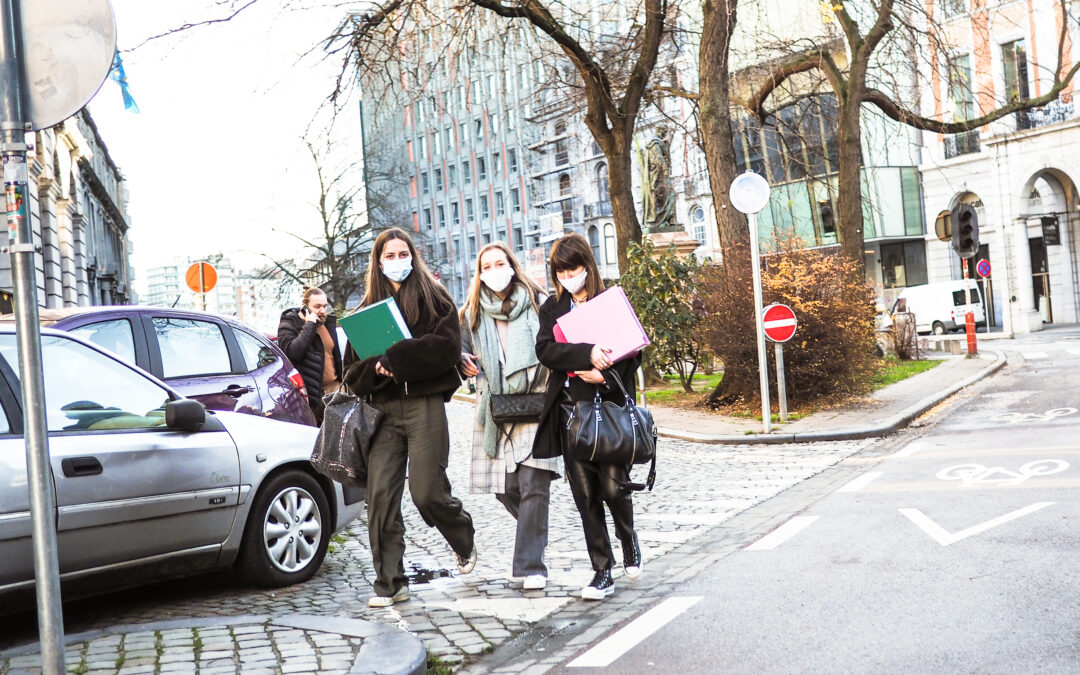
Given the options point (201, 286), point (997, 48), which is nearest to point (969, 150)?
point (997, 48)

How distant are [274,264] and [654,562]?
4923cm

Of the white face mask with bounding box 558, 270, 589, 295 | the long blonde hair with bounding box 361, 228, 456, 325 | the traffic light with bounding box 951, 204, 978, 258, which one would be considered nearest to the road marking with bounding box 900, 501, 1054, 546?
the white face mask with bounding box 558, 270, 589, 295

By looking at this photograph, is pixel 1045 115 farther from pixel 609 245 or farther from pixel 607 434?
pixel 609 245

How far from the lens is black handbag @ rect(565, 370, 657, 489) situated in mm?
5715

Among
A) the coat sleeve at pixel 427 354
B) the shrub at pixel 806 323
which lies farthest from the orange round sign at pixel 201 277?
the coat sleeve at pixel 427 354

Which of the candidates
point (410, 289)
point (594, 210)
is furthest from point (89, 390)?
point (594, 210)

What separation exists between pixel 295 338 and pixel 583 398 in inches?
222

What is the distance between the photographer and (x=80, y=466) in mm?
5527

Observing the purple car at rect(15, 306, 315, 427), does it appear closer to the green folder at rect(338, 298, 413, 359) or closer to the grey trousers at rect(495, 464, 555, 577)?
the green folder at rect(338, 298, 413, 359)

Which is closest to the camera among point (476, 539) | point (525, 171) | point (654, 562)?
point (654, 562)

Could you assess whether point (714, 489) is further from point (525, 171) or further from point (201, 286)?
point (525, 171)

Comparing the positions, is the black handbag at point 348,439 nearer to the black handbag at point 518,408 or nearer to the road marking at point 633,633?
the black handbag at point 518,408

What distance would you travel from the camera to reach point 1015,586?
5488mm

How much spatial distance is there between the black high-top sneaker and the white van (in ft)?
124
